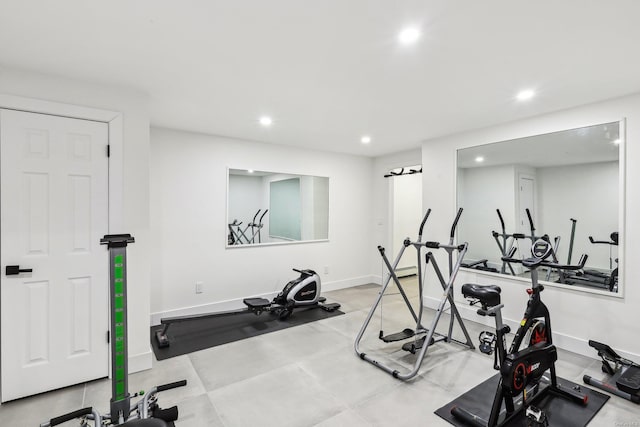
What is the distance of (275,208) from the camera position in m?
5.11

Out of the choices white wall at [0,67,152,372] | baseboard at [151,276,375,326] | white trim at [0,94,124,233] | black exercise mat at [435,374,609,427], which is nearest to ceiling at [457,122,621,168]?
black exercise mat at [435,374,609,427]

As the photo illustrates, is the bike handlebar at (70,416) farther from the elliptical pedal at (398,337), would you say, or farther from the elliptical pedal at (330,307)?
the elliptical pedal at (330,307)

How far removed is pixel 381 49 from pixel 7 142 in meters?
2.84

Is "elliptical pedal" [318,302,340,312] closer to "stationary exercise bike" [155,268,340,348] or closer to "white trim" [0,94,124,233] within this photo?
"stationary exercise bike" [155,268,340,348]

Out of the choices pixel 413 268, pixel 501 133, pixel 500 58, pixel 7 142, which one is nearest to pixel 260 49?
pixel 500 58

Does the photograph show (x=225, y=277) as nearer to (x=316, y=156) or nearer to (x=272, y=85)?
(x=316, y=156)

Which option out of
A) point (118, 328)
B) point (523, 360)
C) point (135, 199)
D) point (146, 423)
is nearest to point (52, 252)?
point (135, 199)

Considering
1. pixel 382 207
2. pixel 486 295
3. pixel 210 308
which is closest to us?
pixel 486 295

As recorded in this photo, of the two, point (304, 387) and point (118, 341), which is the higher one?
point (118, 341)

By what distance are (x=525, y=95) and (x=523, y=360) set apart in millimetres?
2309

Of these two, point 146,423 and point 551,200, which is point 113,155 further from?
point 551,200

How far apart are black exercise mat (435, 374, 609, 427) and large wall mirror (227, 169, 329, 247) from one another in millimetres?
3389

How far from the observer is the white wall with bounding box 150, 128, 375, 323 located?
407 cm

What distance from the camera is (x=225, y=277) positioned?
15.0ft
